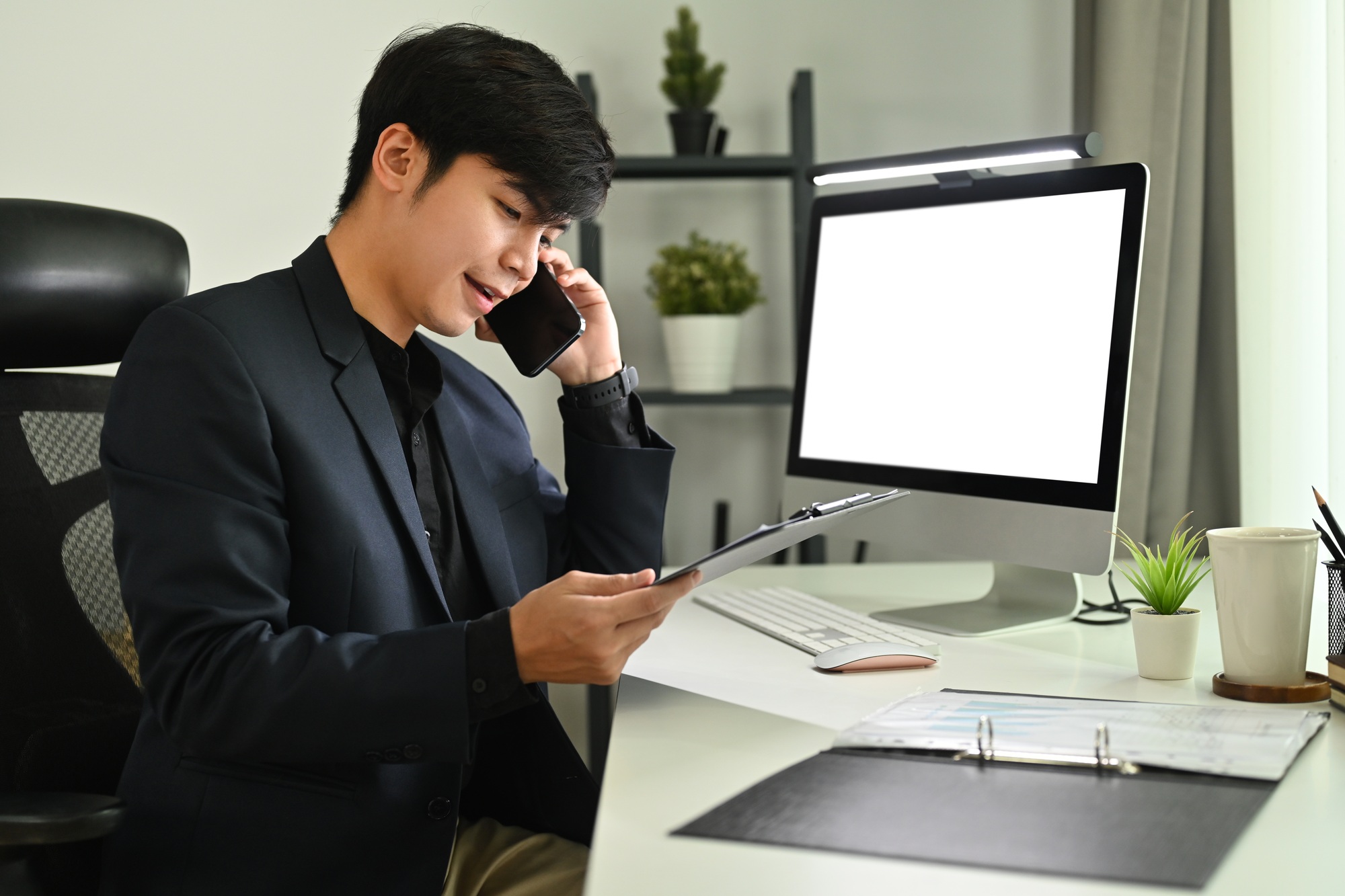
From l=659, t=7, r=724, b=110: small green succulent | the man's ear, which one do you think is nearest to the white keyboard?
the man's ear

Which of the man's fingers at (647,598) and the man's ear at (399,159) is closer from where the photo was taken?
the man's fingers at (647,598)

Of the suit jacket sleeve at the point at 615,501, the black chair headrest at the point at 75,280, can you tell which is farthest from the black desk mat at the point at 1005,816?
the black chair headrest at the point at 75,280

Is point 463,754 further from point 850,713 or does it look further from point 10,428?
point 10,428

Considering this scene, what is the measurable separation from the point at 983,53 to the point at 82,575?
183 cm

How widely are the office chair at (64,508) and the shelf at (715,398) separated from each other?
1.00m

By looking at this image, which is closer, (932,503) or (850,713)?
(850,713)

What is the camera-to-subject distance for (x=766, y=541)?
2.77 feet

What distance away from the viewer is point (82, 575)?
3.59ft

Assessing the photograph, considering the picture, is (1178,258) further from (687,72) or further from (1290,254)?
(687,72)

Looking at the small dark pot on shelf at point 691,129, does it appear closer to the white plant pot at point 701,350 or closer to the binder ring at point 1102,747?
the white plant pot at point 701,350

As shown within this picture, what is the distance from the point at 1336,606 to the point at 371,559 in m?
0.80

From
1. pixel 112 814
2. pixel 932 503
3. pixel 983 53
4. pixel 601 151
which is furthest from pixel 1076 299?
pixel 983 53

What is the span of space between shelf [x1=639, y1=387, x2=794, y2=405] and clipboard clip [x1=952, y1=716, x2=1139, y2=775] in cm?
129

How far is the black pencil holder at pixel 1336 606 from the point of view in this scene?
2.98 ft
